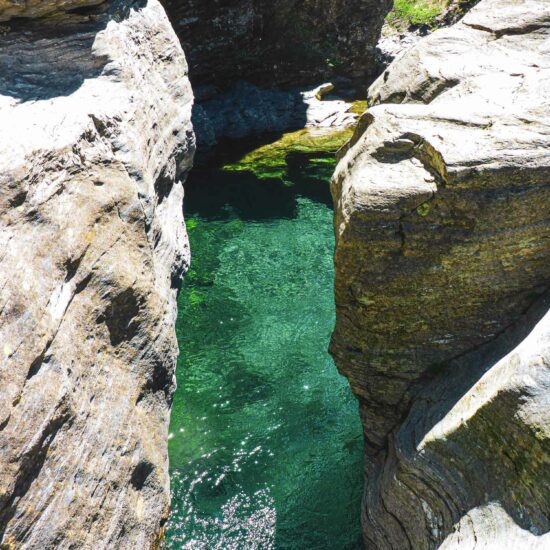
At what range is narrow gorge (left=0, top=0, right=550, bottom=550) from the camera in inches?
159

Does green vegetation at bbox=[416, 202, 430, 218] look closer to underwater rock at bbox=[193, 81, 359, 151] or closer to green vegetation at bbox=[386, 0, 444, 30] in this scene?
underwater rock at bbox=[193, 81, 359, 151]

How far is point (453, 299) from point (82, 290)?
295 cm

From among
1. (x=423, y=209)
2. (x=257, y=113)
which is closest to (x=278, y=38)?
(x=257, y=113)

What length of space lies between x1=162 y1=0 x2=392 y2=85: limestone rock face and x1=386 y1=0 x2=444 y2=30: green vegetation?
2.32 m

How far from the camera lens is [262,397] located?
7906 millimetres

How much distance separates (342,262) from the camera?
4.93 m

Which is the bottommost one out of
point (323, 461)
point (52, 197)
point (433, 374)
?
point (323, 461)

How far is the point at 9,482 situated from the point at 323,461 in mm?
3990

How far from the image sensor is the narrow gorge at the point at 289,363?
405 cm

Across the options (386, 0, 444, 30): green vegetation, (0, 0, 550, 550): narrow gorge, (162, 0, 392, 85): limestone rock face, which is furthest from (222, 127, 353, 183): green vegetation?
(386, 0, 444, 30): green vegetation

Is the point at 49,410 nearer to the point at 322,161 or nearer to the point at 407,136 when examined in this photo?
the point at 407,136

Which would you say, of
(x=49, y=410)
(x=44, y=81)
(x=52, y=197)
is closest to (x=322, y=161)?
(x=44, y=81)

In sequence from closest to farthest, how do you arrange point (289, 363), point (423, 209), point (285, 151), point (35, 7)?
1. point (423, 209)
2. point (35, 7)
3. point (289, 363)
4. point (285, 151)

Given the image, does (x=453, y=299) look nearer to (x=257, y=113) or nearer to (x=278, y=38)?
(x=257, y=113)
